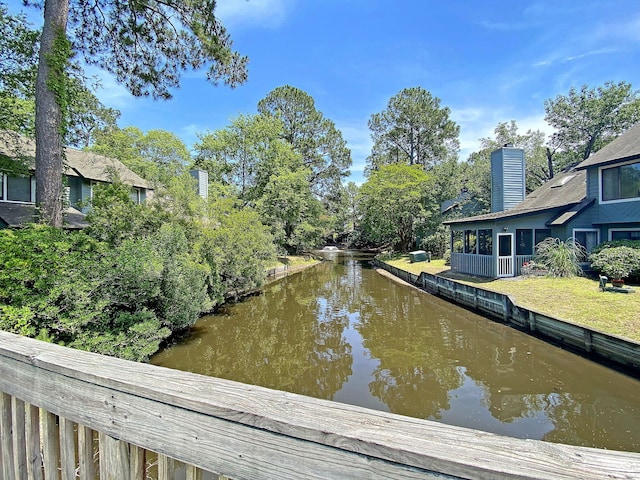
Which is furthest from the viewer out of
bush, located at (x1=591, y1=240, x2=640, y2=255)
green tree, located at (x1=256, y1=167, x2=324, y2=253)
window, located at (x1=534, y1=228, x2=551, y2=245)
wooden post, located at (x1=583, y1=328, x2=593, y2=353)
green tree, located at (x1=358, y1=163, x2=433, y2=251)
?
green tree, located at (x1=256, y1=167, x2=324, y2=253)

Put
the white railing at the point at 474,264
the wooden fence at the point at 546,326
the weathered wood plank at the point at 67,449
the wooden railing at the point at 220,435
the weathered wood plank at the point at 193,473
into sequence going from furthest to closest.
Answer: the white railing at the point at 474,264 < the wooden fence at the point at 546,326 < the weathered wood plank at the point at 67,449 < the weathered wood plank at the point at 193,473 < the wooden railing at the point at 220,435

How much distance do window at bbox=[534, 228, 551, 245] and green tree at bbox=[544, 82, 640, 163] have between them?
19.2 metres

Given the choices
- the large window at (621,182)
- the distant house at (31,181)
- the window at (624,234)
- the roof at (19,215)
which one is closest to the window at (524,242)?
the window at (624,234)

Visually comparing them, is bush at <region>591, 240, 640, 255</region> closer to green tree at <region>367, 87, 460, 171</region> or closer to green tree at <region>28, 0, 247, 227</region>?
green tree at <region>28, 0, 247, 227</region>

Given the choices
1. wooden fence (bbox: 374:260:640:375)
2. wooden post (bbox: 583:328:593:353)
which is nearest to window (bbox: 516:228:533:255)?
wooden fence (bbox: 374:260:640:375)

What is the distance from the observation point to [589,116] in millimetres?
26922

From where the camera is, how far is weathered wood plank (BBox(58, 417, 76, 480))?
3.75ft

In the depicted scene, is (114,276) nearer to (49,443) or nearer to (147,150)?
(49,443)

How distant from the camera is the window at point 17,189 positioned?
12.5 metres

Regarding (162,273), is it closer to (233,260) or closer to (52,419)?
(233,260)

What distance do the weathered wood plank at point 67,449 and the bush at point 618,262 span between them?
559 inches

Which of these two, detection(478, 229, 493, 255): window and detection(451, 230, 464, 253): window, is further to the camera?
detection(451, 230, 464, 253): window

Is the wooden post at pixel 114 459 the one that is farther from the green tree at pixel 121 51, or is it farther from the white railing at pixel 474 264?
the white railing at pixel 474 264

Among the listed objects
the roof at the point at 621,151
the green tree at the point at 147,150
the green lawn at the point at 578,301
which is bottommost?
→ the green lawn at the point at 578,301
